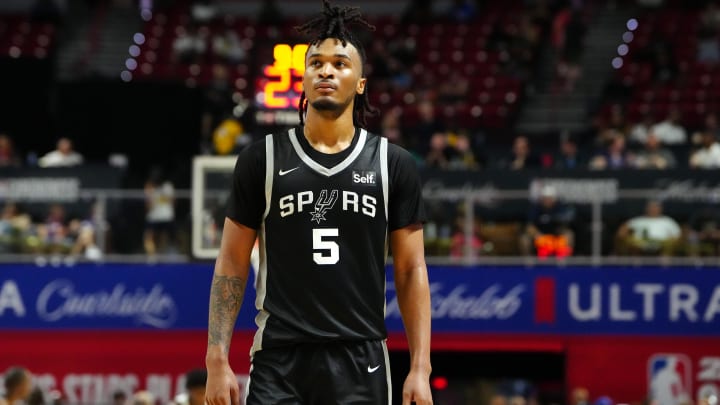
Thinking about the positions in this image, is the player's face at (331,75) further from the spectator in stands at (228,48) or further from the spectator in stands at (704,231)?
the spectator in stands at (228,48)

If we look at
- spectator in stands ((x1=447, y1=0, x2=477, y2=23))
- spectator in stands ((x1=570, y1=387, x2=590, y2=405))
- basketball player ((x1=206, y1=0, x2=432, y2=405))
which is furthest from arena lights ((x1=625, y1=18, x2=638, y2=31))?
basketball player ((x1=206, y1=0, x2=432, y2=405))

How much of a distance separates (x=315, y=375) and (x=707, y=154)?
14211 mm

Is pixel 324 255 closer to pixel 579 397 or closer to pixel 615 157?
pixel 579 397

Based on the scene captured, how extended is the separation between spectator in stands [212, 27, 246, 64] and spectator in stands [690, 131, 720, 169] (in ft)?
33.6

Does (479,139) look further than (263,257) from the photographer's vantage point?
Yes

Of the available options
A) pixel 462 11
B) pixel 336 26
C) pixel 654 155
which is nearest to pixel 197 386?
pixel 336 26

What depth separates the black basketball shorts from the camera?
518 cm

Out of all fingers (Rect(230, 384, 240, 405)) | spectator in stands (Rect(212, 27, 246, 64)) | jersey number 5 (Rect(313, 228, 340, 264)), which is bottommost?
fingers (Rect(230, 384, 240, 405))

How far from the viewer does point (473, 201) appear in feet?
53.9

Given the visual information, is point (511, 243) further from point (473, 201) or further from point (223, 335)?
point (223, 335)

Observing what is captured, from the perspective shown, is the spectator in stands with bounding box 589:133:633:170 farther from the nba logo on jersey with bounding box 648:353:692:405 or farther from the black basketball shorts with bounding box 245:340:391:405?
the black basketball shorts with bounding box 245:340:391:405

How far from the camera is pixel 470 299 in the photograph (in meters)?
Result: 17.4

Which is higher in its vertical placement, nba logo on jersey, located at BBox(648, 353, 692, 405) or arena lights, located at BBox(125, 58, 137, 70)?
arena lights, located at BBox(125, 58, 137, 70)

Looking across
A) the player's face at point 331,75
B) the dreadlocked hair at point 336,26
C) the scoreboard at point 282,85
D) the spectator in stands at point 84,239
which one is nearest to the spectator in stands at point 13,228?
the spectator in stands at point 84,239
